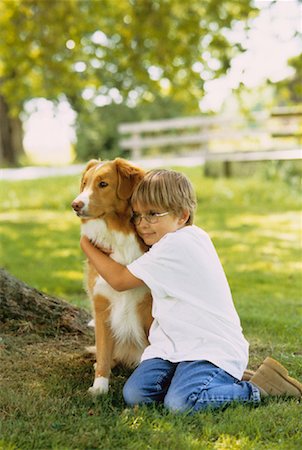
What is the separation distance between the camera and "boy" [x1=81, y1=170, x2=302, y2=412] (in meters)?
3.89

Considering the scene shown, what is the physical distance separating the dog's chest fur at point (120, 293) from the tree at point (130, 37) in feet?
18.8

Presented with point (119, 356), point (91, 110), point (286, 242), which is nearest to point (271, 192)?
Result: point (286, 242)

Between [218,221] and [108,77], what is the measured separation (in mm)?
12773

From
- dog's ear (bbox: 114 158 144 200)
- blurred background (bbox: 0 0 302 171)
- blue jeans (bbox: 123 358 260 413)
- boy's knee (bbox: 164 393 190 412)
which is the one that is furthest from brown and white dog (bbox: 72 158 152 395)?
blurred background (bbox: 0 0 302 171)

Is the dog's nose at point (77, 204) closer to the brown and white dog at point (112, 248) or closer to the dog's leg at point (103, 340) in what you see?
the brown and white dog at point (112, 248)

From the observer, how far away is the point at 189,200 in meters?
4.09

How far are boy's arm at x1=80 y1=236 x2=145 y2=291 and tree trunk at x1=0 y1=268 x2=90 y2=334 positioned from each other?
3.39 feet

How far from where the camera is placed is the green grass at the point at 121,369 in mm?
3445

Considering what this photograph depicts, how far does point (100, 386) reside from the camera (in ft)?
13.4

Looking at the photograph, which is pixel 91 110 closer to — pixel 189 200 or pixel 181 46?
pixel 181 46

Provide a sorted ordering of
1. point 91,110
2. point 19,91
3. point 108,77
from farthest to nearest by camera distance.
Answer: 1. point 91,110
2. point 108,77
3. point 19,91

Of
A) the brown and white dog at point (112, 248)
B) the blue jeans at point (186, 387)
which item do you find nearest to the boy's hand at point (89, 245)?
the brown and white dog at point (112, 248)

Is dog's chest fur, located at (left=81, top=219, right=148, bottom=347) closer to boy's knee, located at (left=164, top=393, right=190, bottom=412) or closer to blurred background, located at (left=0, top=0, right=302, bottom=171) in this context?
boy's knee, located at (left=164, top=393, right=190, bottom=412)

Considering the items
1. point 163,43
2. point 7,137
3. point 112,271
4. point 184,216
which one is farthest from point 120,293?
point 7,137
